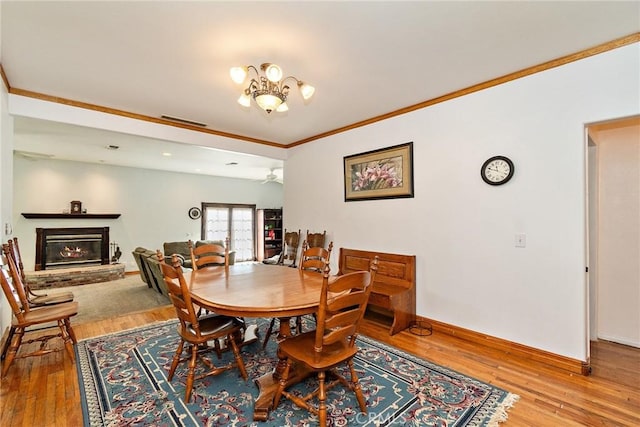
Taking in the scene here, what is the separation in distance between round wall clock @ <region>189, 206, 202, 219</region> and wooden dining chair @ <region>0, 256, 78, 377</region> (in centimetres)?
530

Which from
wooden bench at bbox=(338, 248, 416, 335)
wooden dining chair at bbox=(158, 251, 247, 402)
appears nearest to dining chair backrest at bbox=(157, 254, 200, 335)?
wooden dining chair at bbox=(158, 251, 247, 402)

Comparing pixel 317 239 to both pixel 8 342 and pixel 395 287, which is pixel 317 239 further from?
pixel 8 342

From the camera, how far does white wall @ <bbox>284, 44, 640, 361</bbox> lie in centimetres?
241

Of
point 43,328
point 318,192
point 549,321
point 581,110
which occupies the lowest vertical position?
point 43,328

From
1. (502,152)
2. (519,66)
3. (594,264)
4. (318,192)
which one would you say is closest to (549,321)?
(594,264)

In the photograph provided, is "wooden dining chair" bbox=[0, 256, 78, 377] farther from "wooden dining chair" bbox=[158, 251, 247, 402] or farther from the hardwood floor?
"wooden dining chair" bbox=[158, 251, 247, 402]

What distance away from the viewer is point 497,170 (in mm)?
2850

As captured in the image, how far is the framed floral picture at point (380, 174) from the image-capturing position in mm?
3609

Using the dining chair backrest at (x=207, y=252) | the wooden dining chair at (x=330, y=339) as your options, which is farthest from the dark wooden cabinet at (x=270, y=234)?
the wooden dining chair at (x=330, y=339)

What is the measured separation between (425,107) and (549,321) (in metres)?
2.51

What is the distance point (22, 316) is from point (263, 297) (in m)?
2.20

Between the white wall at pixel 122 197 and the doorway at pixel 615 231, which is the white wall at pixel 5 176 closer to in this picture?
the white wall at pixel 122 197

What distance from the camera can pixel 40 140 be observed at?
15.9 feet

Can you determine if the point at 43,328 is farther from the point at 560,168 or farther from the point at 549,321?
the point at 560,168
